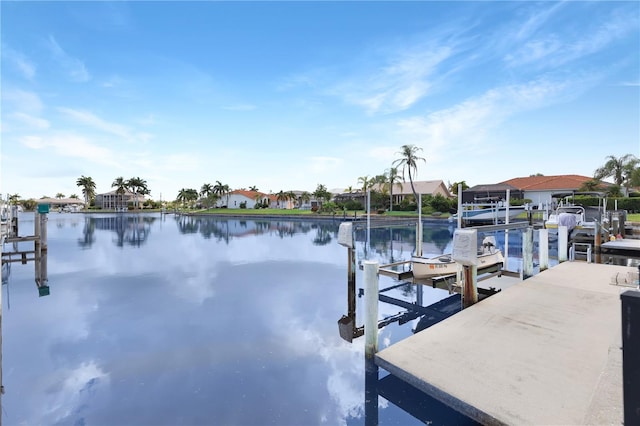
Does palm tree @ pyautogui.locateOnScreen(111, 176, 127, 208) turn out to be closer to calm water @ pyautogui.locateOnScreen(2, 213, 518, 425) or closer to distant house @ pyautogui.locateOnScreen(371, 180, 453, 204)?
distant house @ pyautogui.locateOnScreen(371, 180, 453, 204)

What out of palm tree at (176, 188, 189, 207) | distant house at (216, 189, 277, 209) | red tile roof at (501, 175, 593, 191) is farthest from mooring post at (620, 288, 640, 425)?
palm tree at (176, 188, 189, 207)

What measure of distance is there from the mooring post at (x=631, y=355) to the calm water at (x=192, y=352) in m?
3.04

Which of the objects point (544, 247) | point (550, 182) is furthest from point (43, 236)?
point (550, 182)

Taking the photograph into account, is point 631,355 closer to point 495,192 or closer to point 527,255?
point 527,255

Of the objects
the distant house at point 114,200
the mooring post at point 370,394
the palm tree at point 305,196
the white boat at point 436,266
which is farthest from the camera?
the distant house at point 114,200

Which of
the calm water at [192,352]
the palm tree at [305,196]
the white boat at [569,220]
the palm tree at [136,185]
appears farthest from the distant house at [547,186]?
the palm tree at [136,185]

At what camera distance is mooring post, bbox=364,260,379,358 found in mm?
4852

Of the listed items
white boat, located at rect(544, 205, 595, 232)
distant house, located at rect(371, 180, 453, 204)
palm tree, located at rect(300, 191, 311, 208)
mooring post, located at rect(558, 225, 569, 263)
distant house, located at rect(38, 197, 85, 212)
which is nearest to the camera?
mooring post, located at rect(558, 225, 569, 263)

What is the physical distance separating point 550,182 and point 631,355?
164 feet

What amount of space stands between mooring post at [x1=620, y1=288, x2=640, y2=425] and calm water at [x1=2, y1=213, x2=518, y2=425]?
304 centimetres

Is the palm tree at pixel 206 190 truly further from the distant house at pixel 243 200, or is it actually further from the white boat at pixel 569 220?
the white boat at pixel 569 220

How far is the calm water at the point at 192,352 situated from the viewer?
4637mm

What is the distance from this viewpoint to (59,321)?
8633mm

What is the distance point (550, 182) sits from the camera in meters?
42.2
